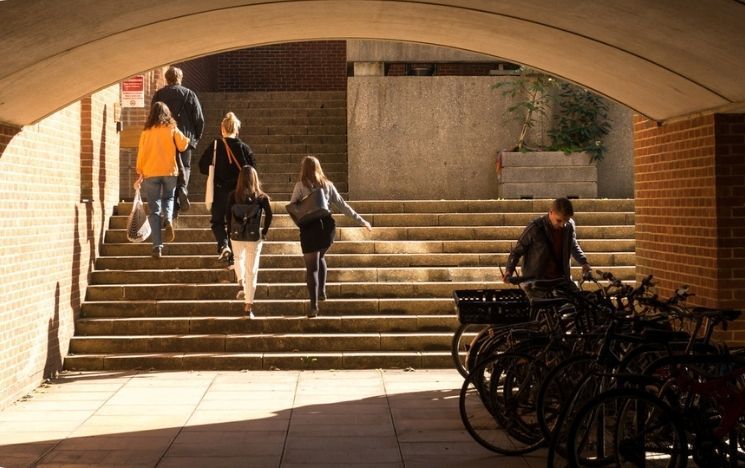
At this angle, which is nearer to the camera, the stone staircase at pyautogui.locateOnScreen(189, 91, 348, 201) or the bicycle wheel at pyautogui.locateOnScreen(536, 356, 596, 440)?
the bicycle wheel at pyautogui.locateOnScreen(536, 356, 596, 440)

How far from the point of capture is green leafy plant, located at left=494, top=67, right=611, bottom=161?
16.1m

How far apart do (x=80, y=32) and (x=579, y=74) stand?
4.16m

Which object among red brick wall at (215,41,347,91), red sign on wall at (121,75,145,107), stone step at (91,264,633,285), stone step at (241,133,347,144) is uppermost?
red brick wall at (215,41,347,91)

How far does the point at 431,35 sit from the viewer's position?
30.1 feet

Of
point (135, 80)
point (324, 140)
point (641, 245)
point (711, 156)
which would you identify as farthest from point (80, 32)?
point (324, 140)

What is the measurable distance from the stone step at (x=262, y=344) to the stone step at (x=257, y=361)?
172 millimetres

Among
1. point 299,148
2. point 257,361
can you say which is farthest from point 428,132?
point 257,361

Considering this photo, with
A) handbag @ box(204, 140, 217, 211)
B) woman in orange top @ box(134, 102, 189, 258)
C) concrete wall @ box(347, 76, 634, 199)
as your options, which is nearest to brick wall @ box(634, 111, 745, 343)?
handbag @ box(204, 140, 217, 211)

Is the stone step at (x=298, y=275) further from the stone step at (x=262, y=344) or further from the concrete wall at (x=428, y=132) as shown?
the concrete wall at (x=428, y=132)

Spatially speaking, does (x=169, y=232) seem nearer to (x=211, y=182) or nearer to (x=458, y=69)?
(x=211, y=182)

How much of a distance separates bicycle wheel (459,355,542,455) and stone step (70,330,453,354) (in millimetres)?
3668

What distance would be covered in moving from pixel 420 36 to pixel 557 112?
762cm

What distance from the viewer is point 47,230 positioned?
10.3 metres

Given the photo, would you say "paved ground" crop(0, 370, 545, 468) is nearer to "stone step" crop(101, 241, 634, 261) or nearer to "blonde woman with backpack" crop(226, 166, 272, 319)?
"blonde woman with backpack" crop(226, 166, 272, 319)
